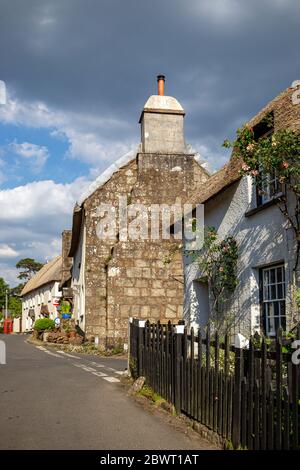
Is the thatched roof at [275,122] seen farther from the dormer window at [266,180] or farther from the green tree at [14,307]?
the green tree at [14,307]

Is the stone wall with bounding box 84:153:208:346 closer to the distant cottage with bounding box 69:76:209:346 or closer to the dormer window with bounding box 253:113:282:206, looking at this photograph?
the distant cottage with bounding box 69:76:209:346

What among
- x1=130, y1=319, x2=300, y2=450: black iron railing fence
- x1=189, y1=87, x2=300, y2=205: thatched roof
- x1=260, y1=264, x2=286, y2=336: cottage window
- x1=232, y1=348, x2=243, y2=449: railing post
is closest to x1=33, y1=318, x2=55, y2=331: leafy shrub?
x1=189, y1=87, x2=300, y2=205: thatched roof

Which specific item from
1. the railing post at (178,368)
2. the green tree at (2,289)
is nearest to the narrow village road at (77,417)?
the railing post at (178,368)

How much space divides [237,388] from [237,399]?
11 cm

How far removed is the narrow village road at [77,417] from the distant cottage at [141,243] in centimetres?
814

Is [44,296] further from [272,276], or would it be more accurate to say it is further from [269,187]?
[269,187]

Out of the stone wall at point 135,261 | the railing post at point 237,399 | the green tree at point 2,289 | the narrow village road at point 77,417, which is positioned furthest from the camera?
the green tree at point 2,289

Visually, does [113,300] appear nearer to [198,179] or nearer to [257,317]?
[198,179]

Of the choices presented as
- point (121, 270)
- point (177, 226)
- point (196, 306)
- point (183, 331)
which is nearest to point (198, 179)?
point (121, 270)

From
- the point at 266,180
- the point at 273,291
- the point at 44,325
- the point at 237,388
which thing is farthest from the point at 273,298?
the point at 44,325

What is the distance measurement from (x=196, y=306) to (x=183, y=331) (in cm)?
645

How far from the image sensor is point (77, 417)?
7191mm

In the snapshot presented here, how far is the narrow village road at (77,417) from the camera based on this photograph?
19.3ft

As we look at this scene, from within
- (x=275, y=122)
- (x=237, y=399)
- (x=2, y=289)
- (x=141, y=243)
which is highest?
(x=275, y=122)
